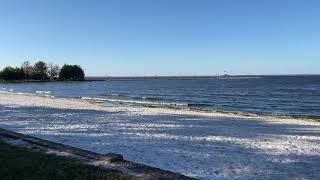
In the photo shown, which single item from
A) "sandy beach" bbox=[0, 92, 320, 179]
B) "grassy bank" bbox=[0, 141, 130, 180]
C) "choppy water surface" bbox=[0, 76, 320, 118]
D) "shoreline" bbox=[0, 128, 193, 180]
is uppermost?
"grassy bank" bbox=[0, 141, 130, 180]

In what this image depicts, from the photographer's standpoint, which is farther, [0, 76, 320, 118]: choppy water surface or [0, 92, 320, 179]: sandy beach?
[0, 76, 320, 118]: choppy water surface

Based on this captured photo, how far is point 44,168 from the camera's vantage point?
38.4ft

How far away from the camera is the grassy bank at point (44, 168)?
35.3 ft

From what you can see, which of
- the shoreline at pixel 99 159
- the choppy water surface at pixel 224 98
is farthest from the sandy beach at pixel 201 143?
the choppy water surface at pixel 224 98

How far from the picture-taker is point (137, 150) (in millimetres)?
16734

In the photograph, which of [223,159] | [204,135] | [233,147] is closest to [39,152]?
[223,159]

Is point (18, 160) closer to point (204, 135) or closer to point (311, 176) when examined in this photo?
point (311, 176)

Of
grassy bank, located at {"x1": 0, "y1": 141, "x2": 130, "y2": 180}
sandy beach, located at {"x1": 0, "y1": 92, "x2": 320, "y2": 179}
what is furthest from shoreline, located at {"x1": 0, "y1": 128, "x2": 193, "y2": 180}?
sandy beach, located at {"x1": 0, "y1": 92, "x2": 320, "y2": 179}

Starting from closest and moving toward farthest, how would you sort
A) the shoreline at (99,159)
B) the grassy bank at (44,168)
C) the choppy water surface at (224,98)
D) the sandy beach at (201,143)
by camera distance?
the grassy bank at (44,168)
the shoreline at (99,159)
the sandy beach at (201,143)
the choppy water surface at (224,98)

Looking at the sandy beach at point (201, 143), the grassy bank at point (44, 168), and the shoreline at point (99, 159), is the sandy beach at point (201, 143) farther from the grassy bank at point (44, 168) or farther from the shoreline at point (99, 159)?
the grassy bank at point (44, 168)

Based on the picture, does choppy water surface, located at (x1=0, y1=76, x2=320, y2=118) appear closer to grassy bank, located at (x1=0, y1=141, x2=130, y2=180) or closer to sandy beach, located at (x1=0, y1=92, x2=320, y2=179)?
sandy beach, located at (x1=0, y1=92, x2=320, y2=179)

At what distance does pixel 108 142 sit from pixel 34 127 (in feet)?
24.5

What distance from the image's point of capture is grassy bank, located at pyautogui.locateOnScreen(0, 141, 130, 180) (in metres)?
10.8

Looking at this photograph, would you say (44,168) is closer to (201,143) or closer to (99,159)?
(99,159)
